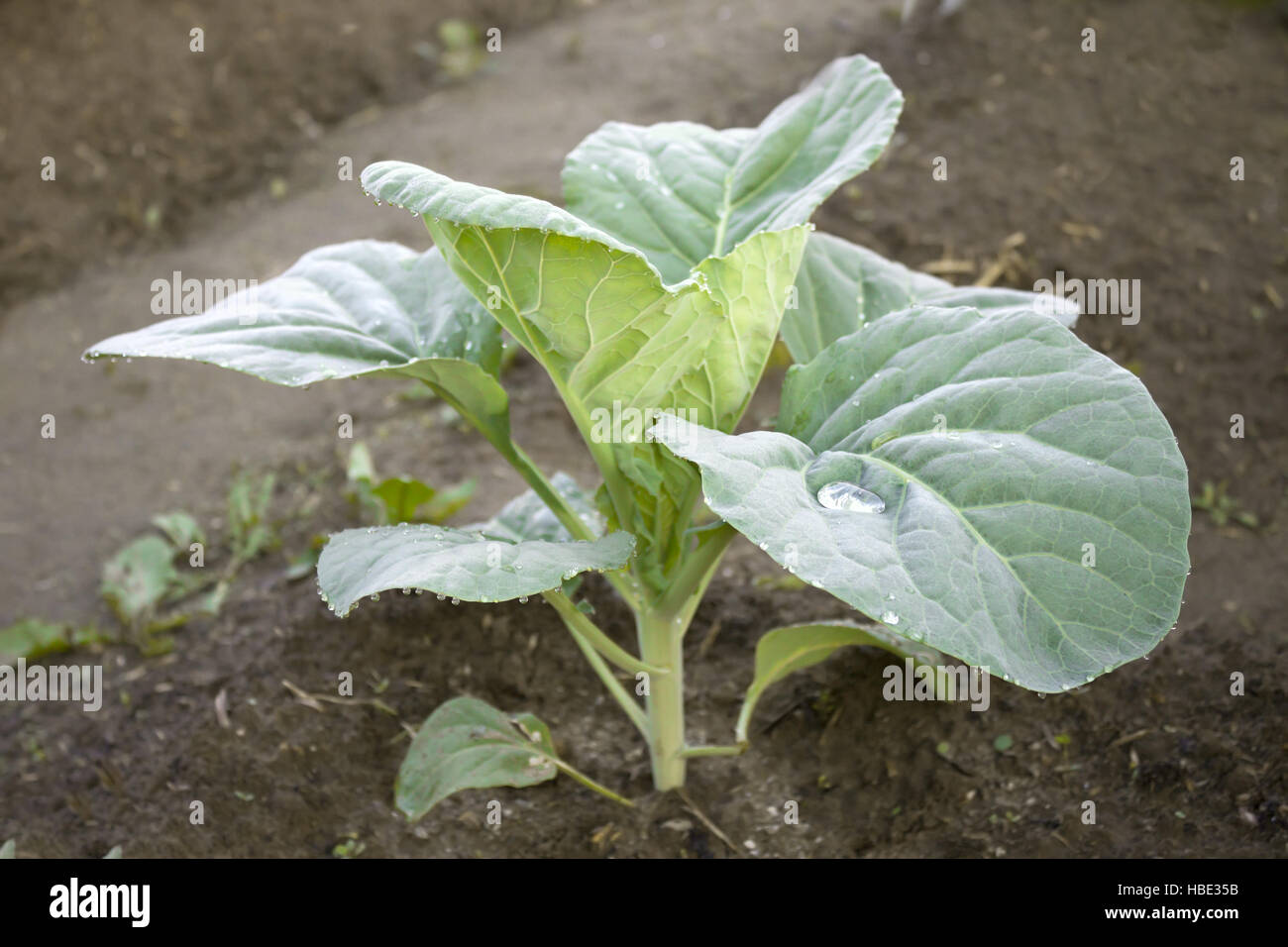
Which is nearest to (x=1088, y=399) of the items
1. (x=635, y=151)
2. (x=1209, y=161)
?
(x=635, y=151)

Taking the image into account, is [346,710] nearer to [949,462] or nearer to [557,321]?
[557,321]

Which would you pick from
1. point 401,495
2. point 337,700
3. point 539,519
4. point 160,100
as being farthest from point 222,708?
point 160,100

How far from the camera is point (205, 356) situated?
128 cm

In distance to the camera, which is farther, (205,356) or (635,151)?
(635,151)

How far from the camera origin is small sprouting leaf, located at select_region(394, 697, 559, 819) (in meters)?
1.61

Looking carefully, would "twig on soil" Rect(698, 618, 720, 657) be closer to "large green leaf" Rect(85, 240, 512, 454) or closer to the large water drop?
"large green leaf" Rect(85, 240, 512, 454)

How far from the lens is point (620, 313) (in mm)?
1275

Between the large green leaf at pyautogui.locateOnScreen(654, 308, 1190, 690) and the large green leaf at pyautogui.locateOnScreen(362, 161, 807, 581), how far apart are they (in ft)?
0.60

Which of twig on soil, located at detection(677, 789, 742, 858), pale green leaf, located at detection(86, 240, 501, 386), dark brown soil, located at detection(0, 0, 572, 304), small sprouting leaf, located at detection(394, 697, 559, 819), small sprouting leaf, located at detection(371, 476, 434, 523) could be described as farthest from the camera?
dark brown soil, located at detection(0, 0, 572, 304)

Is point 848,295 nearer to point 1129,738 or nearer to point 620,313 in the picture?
point 620,313

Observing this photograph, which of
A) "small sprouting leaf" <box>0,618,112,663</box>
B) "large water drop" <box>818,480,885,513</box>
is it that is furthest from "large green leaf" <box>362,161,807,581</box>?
"small sprouting leaf" <box>0,618,112,663</box>

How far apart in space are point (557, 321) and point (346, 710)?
3.37 ft

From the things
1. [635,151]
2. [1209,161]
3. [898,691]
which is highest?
[1209,161]

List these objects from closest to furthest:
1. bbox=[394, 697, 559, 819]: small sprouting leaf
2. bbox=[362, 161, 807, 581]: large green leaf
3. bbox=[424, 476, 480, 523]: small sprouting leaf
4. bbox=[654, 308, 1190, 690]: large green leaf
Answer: bbox=[654, 308, 1190, 690]: large green leaf, bbox=[362, 161, 807, 581]: large green leaf, bbox=[394, 697, 559, 819]: small sprouting leaf, bbox=[424, 476, 480, 523]: small sprouting leaf
